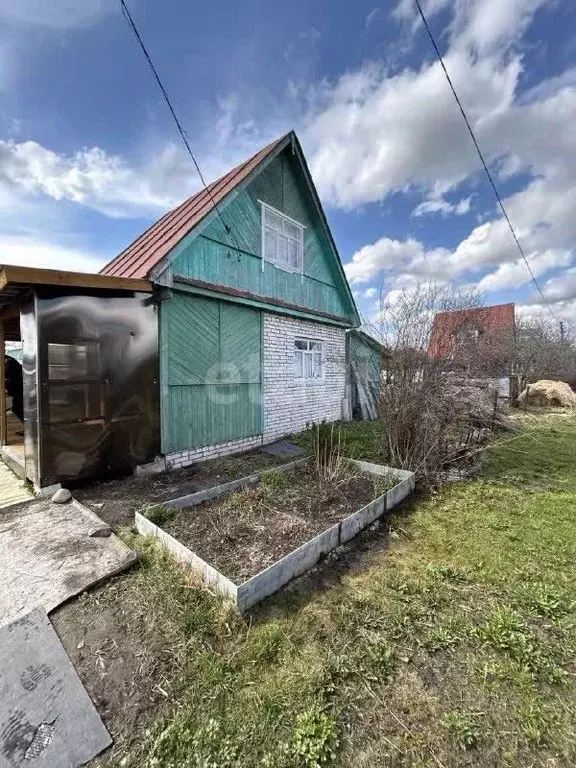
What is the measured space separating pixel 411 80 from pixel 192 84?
323 centimetres

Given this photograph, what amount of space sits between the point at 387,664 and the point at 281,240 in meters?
7.74

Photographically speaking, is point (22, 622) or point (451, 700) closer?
point (451, 700)

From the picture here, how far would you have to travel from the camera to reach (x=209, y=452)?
239 inches

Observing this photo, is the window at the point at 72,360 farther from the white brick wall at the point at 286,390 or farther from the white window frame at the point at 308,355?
the white window frame at the point at 308,355

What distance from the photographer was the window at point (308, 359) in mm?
8408

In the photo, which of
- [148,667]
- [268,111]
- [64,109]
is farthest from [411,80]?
[148,667]

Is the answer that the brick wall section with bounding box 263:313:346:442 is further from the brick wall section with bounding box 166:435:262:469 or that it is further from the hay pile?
the hay pile

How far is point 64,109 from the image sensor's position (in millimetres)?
5184

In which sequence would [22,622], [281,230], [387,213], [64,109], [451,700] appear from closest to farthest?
1. [451,700]
2. [22,622]
3. [64,109]
4. [281,230]
5. [387,213]

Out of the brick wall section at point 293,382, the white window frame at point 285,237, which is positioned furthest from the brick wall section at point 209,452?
the white window frame at point 285,237

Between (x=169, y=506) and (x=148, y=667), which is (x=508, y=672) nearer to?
(x=148, y=667)

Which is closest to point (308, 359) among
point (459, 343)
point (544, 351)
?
point (459, 343)

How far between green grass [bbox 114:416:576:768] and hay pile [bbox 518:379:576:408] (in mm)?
13560

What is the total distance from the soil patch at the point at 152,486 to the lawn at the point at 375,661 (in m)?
1.17
